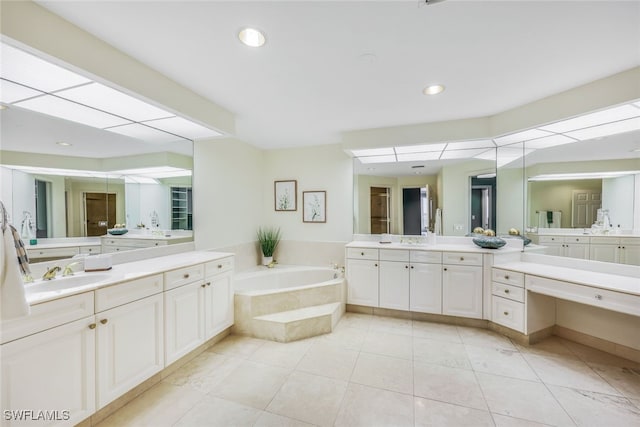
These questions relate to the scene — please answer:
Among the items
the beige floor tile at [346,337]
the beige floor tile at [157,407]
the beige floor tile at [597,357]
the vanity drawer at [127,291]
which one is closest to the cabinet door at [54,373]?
the vanity drawer at [127,291]

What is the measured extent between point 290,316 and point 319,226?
164 centimetres

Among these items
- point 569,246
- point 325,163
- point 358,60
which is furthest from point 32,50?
point 569,246

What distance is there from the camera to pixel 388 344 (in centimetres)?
257

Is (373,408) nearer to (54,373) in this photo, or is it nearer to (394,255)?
(394,255)

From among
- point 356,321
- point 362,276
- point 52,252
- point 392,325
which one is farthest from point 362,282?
point 52,252

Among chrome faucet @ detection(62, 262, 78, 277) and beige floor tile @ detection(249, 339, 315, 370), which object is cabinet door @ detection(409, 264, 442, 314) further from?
chrome faucet @ detection(62, 262, 78, 277)

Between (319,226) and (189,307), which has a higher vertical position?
(319,226)

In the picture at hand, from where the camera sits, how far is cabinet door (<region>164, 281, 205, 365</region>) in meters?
2.02

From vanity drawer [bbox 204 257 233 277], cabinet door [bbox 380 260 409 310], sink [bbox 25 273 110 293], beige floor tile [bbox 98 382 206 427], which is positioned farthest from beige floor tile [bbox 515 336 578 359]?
sink [bbox 25 273 110 293]

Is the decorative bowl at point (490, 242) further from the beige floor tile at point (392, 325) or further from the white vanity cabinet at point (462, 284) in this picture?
the beige floor tile at point (392, 325)

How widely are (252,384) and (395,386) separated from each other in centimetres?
112

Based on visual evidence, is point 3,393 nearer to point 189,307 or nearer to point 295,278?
point 189,307

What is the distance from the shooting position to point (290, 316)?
274 centimetres

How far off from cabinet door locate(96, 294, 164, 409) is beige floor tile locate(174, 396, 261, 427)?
47 cm
